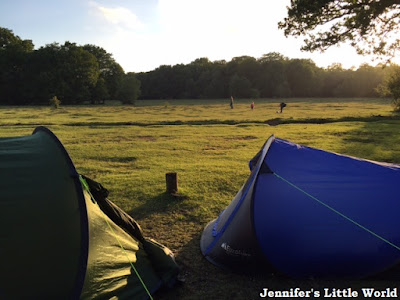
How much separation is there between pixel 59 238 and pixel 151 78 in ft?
313

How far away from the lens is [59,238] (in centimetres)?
351

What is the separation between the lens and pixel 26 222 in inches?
135

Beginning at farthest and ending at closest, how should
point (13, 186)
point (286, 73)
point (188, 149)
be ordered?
point (286, 73) → point (188, 149) → point (13, 186)

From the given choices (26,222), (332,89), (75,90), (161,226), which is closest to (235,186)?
(161,226)

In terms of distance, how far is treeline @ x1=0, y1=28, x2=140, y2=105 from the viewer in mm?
64938

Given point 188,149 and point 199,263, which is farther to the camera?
point 188,149

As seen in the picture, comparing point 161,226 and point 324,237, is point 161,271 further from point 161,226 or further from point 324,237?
point 324,237

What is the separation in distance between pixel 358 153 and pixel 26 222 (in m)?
11.5

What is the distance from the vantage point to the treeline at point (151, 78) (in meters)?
65.9

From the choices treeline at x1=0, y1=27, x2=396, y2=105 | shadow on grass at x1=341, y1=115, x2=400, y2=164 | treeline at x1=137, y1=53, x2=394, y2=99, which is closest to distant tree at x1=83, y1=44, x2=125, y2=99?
treeline at x1=0, y1=27, x2=396, y2=105

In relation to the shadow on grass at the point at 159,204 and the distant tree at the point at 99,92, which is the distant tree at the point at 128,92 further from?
the shadow on grass at the point at 159,204

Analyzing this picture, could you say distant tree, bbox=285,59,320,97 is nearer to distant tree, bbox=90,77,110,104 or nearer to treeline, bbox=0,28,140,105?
treeline, bbox=0,28,140,105

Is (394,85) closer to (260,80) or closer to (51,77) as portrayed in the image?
(260,80)

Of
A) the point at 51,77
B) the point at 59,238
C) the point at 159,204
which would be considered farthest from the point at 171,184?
the point at 51,77
